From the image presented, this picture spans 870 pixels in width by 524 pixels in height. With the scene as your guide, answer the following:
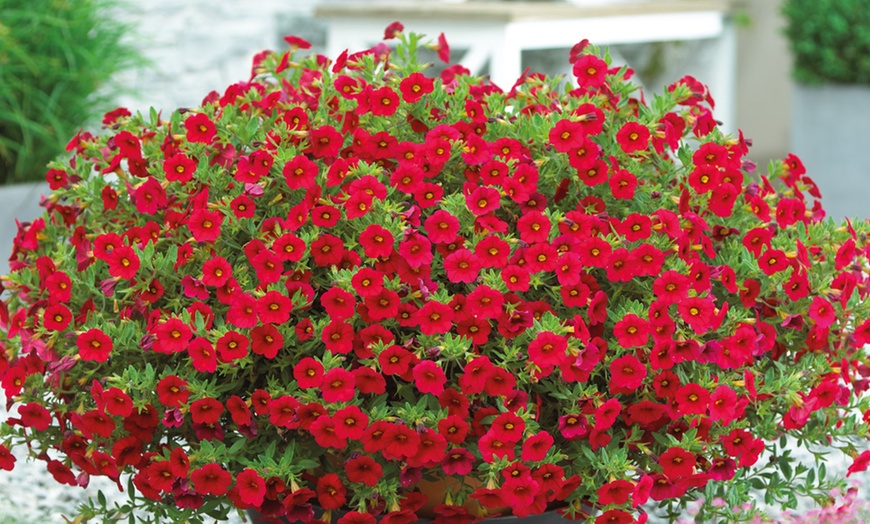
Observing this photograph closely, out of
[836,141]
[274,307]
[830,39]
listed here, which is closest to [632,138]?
[274,307]

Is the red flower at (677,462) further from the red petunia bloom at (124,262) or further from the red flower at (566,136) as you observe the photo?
the red petunia bloom at (124,262)

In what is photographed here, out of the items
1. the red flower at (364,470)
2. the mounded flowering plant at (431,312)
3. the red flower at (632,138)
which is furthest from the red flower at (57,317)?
the red flower at (632,138)

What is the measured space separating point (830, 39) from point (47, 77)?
3306 millimetres

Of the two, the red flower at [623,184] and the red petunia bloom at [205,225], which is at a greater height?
the red flower at [623,184]

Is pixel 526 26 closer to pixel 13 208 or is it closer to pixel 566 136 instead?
pixel 13 208

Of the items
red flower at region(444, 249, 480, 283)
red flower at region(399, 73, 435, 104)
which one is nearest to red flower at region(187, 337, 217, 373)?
red flower at region(444, 249, 480, 283)

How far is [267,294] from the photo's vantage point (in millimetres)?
1498

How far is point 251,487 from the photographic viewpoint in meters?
1.51

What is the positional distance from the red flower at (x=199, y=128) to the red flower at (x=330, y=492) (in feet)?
1.82

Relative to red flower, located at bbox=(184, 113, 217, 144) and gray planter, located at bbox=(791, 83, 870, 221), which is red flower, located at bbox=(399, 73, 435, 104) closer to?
red flower, located at bbox=(184, 113, 217, 144)

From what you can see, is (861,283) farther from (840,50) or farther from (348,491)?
(840,50)

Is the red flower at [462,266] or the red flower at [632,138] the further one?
the red flower at [632,138]

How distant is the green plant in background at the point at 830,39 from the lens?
15.7 ft

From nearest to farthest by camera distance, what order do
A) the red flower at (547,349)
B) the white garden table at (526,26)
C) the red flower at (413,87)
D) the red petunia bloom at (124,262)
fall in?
the red flower at (547,349)
the red petunia bloom at (124,262)
the red flower at (413,87)
the white garden table at (526,26)
